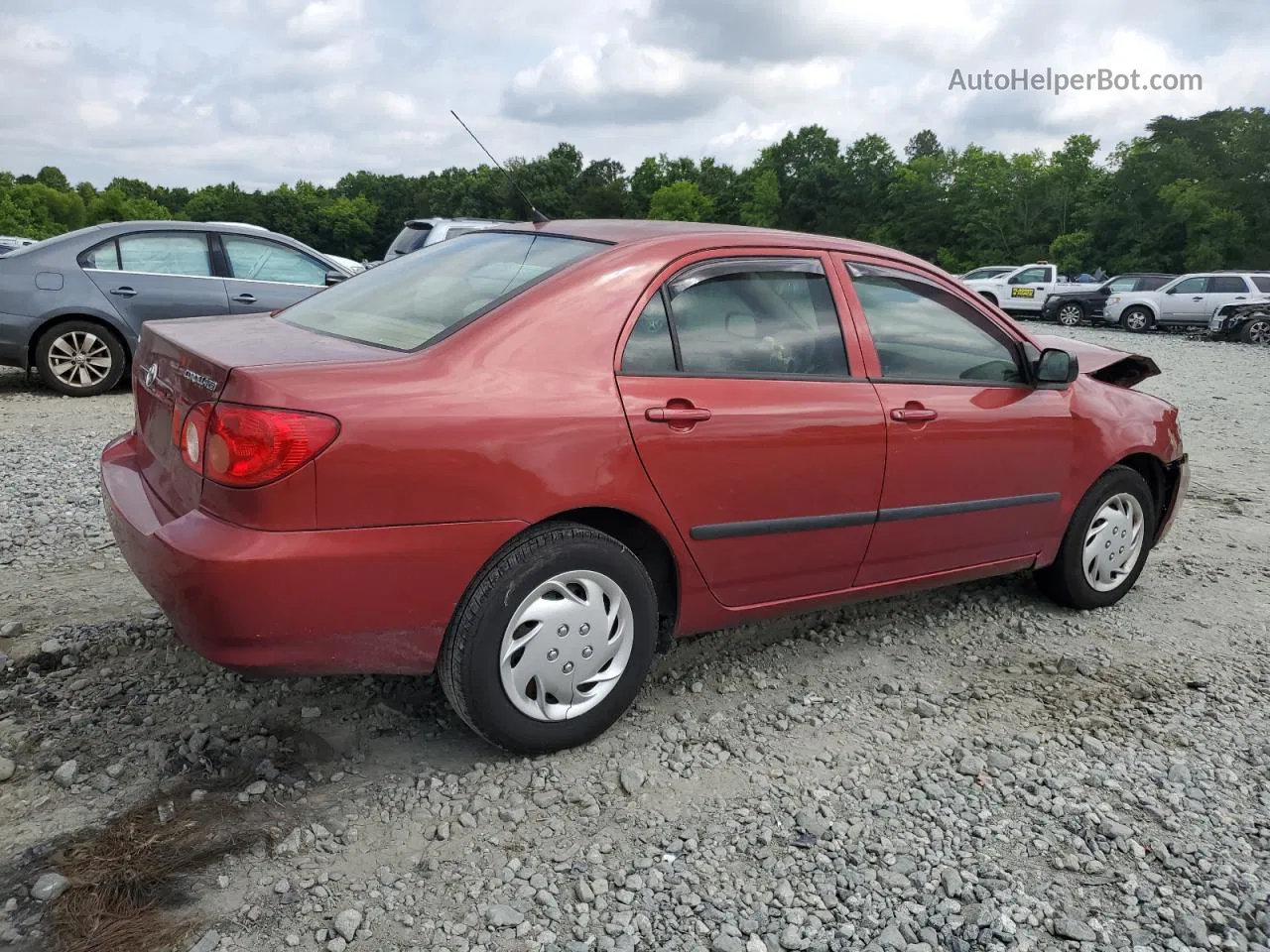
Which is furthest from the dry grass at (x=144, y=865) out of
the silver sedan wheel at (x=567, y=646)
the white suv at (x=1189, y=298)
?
the white suv at (x=1189, y=298)

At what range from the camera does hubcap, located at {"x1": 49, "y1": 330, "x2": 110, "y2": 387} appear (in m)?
8.66

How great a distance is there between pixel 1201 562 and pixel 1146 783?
8.62 ft

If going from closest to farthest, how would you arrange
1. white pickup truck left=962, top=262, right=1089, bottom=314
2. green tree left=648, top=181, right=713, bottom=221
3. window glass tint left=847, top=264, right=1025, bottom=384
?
window glass tint left=847, top=264, right=1025, bottom=384, white pickup truck left=962, top=262, right=1089, bottom=314, green tree left=648, top=181, right=713, bottom=221

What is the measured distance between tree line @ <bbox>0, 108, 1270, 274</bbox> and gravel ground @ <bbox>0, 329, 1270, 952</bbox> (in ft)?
8.21

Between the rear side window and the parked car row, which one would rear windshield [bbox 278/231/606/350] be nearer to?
the rear side window

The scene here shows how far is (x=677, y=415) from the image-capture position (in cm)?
302

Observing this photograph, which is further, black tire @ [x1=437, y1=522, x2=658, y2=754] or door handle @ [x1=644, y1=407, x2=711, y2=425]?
door handle @ [x1=644, y1=407, x2=711, y2=425]

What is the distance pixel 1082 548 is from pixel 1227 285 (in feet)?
74.9

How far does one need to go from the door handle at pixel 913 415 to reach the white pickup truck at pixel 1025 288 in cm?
2588

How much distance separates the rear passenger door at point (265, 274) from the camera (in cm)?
915

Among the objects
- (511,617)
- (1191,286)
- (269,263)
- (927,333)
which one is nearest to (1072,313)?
(1191,286)

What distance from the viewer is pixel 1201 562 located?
5215 mm

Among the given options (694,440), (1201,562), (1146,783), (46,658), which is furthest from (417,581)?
(1201,562)

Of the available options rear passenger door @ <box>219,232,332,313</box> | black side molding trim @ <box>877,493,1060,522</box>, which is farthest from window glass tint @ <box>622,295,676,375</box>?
rear passenger door @ <box>219,232,332,313</box>
